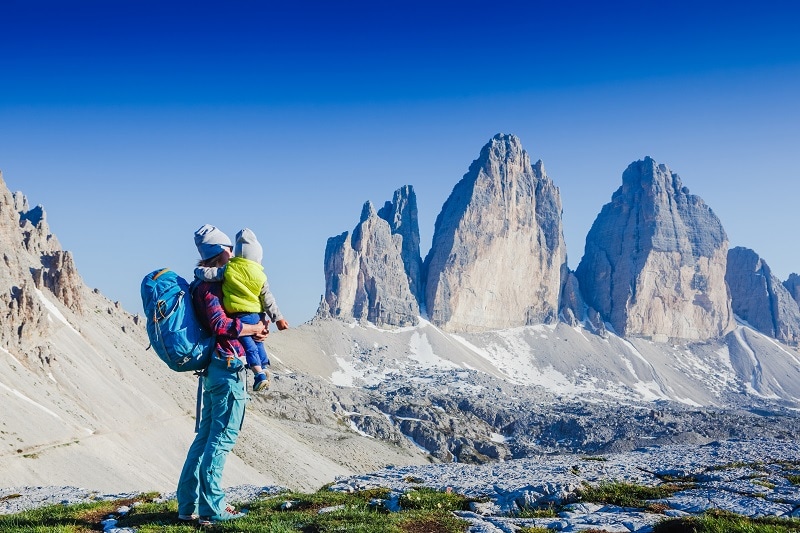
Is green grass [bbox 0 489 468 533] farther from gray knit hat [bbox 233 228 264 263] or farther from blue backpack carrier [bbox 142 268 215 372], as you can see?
gray knit hat [bbox 233 228 264 263]

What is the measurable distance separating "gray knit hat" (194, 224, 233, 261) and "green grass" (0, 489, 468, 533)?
4.53 m

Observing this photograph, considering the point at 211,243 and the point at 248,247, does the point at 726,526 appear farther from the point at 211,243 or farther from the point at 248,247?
the point at 211,243

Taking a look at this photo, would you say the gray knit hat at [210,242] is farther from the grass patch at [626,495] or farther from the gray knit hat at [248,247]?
the grass patch at [626,495]

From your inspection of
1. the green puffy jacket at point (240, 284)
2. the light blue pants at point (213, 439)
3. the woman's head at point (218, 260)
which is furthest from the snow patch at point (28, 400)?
the green puffy jacket at point (240, 284)

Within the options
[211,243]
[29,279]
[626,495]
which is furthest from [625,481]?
[29,279]

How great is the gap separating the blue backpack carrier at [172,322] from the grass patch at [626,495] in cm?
856

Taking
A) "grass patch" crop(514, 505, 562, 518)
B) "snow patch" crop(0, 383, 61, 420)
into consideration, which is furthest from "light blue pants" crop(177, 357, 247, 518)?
"snow patch" crop(0, 383, 61, 420)

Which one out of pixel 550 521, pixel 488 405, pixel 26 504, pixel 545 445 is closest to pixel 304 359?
pixel 488 405

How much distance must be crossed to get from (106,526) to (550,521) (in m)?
7.54

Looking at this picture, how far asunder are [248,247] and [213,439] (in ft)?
11.1

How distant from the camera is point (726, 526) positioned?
8133 mm

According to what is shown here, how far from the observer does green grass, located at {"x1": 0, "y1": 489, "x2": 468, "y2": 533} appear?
9086 mm

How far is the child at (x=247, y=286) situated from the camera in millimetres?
10000

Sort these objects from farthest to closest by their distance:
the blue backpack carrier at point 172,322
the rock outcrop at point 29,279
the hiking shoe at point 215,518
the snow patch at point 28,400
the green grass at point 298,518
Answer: the rock outcrop at point 29,279, the snow patch at point 28,400, the hiking shoe at point 215,518, the blue backpack carrier at point 172,322, the green grass at point 298,518
